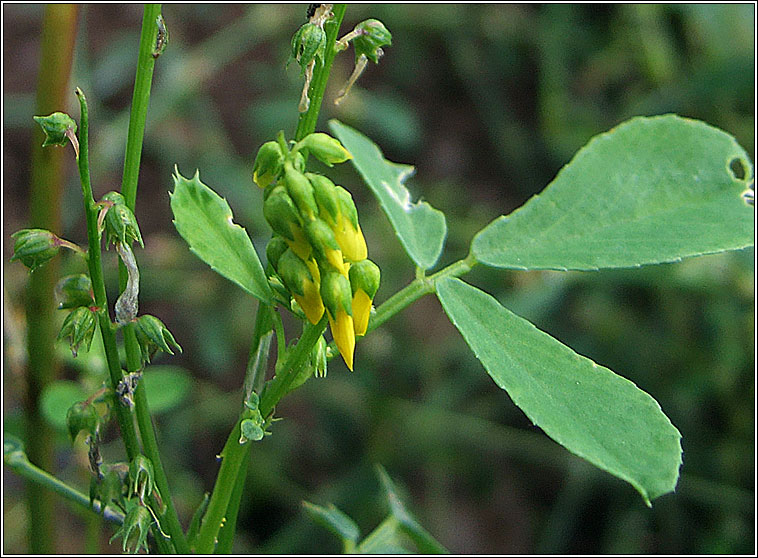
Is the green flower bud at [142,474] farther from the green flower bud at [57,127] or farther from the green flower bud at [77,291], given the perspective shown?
the green flower bud at [57,127]

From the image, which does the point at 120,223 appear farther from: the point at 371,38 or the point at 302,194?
the point at 371,38

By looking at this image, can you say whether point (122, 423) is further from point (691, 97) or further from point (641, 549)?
point (691, 97)

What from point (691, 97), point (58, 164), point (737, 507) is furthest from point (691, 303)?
point (58, 164)

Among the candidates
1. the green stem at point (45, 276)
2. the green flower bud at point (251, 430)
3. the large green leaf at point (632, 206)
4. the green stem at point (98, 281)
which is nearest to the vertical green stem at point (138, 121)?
the green stem at point (98, 281)

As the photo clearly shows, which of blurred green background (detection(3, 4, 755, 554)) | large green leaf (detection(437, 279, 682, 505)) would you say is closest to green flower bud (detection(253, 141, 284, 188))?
large green leaf (detection(437, 279, 682, 505))

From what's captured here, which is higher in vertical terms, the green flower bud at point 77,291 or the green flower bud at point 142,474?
the green flower bud at point 77,291

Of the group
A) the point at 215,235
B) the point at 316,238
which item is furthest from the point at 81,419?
the point at 316,238
